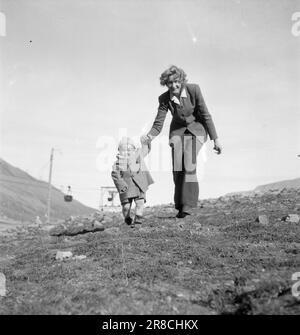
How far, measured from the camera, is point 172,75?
6.98 m

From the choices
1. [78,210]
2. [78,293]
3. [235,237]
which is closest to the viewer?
[78,293]

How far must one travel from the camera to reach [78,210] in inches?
4803

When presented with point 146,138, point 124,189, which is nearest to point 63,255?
point 124,189

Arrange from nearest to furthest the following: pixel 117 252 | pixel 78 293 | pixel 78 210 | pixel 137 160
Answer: pixel 78 293
pixel 117 252
pixel 137 160
pixel 78 210

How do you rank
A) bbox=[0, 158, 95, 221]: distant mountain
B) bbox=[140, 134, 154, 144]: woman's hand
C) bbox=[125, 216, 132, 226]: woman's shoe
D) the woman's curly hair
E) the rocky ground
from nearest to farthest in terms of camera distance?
1. the rocky ground
2. the woman's curly hair
3. bbox=[140, 134, 154, 144]: woman's hand
4. bbox=[125, 216, 132, 226]: woman's shoe
5. bbox=[0, 158, 95, 221]: distant mountain

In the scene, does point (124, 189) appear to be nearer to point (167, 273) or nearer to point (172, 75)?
point (172, 75)

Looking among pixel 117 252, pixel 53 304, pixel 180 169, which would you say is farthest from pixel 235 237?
pixel 53 304

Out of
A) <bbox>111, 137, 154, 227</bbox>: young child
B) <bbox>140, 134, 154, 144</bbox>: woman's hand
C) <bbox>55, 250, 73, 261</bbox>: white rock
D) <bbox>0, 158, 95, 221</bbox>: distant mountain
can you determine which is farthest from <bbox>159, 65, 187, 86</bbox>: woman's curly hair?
<bbox>0, 158, 95, 221</bbox>: distant mountain

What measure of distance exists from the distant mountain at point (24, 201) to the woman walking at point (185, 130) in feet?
183

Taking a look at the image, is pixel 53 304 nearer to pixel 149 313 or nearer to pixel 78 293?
pixel 78 293

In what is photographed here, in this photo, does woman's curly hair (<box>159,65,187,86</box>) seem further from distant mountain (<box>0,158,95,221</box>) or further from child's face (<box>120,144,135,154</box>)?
distant mountain (<box>0,158,95,221</box>)

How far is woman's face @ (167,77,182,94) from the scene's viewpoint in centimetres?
701

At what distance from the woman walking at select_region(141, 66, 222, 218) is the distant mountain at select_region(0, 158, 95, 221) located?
55692 millimetres
